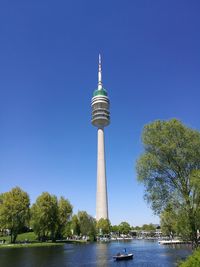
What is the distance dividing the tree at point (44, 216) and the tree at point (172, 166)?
60163 millimetres

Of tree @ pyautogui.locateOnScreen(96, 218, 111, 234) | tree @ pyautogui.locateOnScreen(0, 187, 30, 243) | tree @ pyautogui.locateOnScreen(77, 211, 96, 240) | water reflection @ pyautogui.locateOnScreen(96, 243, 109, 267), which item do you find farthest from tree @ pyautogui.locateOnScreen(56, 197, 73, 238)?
tree @ pyautogui.locateOnScreen(96, 218, 111, 234)

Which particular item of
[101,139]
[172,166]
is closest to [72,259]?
[172,166]

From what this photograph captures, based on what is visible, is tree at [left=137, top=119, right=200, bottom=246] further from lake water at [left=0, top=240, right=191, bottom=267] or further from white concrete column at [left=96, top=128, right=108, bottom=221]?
white concrete column at [left=96, top=128, right=108, bottom=221]

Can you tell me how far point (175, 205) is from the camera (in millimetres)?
34000

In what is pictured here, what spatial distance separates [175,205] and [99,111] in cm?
15635

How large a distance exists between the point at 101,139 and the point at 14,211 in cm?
10746

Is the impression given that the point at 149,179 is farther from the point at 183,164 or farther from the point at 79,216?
the point at 79,216

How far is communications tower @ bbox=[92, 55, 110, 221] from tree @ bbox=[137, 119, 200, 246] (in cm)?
13863

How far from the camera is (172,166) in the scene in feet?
116

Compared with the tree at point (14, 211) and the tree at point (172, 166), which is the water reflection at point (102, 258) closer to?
the tree at point (172, 166)

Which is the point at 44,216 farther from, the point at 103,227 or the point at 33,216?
the point at 103,227

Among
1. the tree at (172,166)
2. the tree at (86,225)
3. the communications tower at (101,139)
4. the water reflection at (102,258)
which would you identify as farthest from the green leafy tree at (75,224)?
the tree at (172,166)

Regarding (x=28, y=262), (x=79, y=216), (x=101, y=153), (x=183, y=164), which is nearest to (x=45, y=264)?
(x=28, y=262)

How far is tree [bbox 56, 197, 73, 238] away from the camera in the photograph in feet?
328
